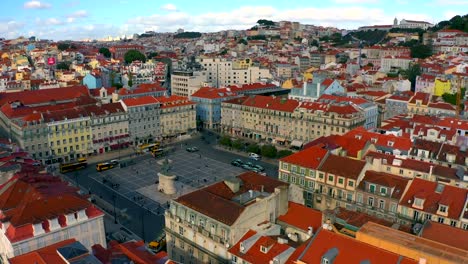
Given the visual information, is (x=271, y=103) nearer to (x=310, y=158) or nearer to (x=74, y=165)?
(x=310, y=158)

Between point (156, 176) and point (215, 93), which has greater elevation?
point (215, 93)

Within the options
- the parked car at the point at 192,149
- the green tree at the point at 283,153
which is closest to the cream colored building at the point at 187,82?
the parked car at the point at 192,149

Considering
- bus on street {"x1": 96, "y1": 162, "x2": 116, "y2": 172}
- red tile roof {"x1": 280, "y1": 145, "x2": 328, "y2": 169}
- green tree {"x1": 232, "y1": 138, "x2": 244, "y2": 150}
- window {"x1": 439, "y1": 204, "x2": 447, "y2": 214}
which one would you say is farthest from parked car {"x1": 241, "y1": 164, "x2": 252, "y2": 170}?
window {"x1": 439, "y1": 204, "x2": 447, "y2": 214}

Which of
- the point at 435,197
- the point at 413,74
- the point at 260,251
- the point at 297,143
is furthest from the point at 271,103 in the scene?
the point at 413,74

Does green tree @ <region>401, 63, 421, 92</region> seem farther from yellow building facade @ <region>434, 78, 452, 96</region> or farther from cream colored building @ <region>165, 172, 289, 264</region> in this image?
cream colored building @ <region>165, 172, 289, 264</region>

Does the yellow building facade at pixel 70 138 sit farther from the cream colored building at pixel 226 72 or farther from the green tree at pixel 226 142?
the cream colored building at pixel 226 72

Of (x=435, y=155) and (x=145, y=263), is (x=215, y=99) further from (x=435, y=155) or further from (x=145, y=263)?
(x=145, y=263)
